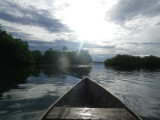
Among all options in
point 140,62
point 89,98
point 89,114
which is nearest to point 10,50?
point 89,98

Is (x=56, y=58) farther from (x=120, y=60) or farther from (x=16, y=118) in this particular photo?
(x=16, y=118)

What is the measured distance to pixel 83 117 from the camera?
4.12 meters

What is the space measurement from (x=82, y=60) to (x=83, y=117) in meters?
151

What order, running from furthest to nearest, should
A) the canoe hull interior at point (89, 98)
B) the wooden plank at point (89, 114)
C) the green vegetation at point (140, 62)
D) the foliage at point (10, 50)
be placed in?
the green vegetation at point (140, 62) < the foliage at point (10, 50) < the canoe hull interior at point (89, 98) < the wooden plank at point (89, 114)

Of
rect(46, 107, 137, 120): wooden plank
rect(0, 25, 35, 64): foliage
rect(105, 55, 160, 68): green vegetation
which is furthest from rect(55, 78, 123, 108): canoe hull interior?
rect(105, 55, 160, 68): green vegetation

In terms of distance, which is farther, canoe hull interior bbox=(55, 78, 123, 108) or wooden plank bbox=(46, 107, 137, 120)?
canoe hull interior bbox=(55, 78, 123, 108)

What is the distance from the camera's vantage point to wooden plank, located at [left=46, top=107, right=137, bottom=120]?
13.5ft

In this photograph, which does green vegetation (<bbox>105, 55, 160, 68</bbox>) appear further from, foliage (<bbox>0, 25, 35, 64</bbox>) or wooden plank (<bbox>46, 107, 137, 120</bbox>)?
wooden plank (<bbox>46, 107, 137, 120</bbox>)

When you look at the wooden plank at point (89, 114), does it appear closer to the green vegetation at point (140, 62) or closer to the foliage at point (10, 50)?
the foliage at point (10, 50)

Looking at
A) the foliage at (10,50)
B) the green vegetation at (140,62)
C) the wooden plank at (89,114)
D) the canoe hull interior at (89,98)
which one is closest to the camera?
the wooden plank at (89,114)

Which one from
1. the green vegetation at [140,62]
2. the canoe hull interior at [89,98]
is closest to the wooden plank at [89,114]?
the canoe hull interior at [89,98]

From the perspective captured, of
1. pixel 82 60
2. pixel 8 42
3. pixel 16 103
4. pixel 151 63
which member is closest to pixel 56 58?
pixel 82 60

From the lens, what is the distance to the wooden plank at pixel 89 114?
4.11 m

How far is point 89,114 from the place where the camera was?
14.3 ft
